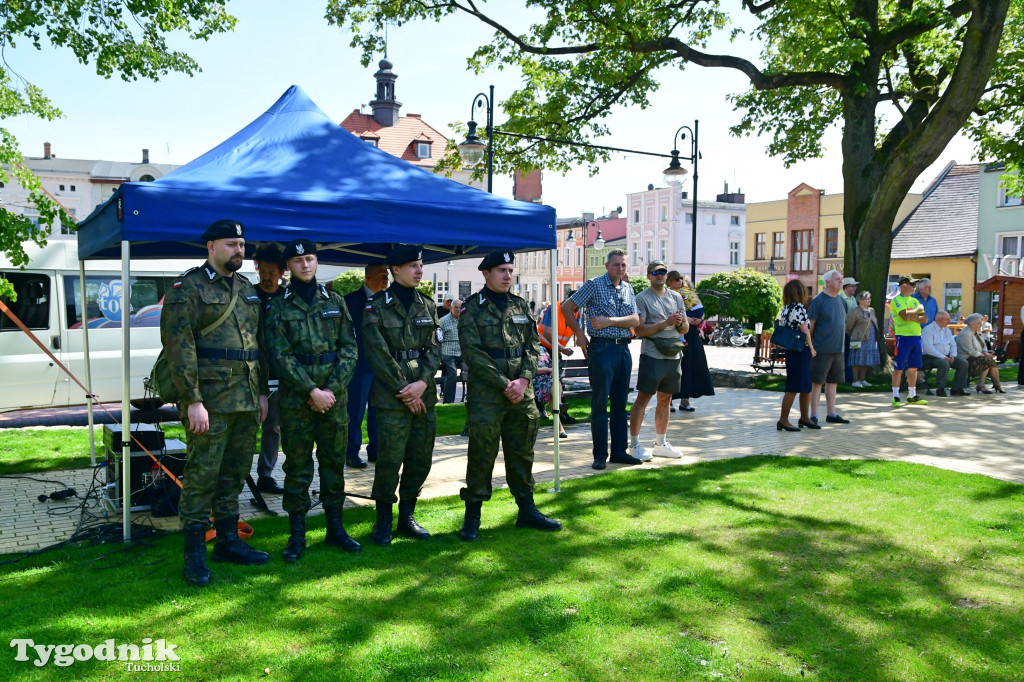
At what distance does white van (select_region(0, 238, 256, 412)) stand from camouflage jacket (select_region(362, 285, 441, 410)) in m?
6.24

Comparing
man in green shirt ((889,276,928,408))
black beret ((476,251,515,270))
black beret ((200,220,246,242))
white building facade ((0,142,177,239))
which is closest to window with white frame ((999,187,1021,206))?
man in green shirt ((889,276,928,408))

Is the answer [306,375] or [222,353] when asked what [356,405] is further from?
[222,353]

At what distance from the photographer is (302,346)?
518 cm

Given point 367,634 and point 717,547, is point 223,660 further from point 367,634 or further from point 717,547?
point 717,547

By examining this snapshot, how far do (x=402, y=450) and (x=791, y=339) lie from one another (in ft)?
20.1

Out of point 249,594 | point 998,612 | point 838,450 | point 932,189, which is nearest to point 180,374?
point 249,594

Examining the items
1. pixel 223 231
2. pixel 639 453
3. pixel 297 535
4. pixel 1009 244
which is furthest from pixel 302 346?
pixel 1009 244

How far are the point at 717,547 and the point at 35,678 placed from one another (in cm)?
404

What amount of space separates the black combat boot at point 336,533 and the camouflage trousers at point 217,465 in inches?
25.7

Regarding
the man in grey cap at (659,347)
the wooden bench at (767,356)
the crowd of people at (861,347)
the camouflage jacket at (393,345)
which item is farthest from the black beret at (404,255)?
the wooden bench at (767,356)

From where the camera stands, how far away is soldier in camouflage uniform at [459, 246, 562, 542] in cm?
563

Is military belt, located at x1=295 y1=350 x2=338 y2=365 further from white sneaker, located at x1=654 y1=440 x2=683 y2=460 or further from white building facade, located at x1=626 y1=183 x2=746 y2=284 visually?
white building facade, located at x1=626 y1=183 x2=746 y2=284

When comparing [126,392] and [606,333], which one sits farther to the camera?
[606,333]

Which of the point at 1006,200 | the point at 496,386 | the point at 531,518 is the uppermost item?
the point at 1006,200
